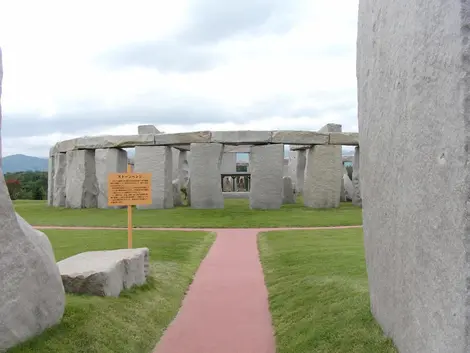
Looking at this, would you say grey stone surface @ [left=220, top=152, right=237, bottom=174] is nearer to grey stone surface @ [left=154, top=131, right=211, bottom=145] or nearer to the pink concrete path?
grey stone surface @ [left=154, top=131, right=211, bottom=145]

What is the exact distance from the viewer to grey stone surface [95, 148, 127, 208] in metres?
19.6

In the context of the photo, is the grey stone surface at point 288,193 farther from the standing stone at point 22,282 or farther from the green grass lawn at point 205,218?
the standing stone at point 22,282

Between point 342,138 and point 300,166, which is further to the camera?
point 300,166

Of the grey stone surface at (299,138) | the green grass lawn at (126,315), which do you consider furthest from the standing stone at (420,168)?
the grey stone surface at (299,138)

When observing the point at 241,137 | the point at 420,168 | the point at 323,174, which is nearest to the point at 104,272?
the point at 420,168

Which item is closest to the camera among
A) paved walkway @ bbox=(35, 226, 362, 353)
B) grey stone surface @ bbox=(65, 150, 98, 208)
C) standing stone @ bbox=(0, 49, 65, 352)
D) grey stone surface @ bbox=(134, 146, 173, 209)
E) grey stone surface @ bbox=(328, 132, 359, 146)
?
standing stone @ bbox=(0, 49, 65, 352)

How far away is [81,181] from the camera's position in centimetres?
2041

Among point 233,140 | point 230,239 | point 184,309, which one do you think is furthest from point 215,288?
point 233,140

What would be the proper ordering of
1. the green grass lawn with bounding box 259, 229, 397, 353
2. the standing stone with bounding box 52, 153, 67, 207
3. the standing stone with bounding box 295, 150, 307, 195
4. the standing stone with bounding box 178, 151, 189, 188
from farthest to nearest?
the standing stone with bounding box 178, 151, 189, 188 → the standing stone with bounding box 295, 150, 307, 195 → the standing stone with bounding box 52, 153, 67, 207 → the green grass lawn with bounding box 259, 229, 397, 353

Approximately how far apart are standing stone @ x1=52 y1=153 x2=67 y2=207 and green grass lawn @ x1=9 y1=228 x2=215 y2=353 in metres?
13.2

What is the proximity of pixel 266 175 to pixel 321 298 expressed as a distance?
1278 cm

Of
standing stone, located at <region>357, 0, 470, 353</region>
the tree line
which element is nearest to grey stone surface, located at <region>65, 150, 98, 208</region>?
the tree line

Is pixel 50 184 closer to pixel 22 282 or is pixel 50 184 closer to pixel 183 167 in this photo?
pixel 183 167

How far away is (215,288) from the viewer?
7141 mm
